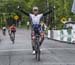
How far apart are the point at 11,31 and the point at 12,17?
265 ft

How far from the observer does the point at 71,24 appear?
122ft

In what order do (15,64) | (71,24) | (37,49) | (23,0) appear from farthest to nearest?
(23,0), (71,24), (37,49), (15,64)

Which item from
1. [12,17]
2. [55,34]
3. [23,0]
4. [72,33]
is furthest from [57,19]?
[23,0]

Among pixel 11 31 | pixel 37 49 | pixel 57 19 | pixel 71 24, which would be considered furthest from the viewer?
pixel 57 19

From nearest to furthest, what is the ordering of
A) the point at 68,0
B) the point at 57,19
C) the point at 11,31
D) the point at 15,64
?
the point at 15,64
the point at 11,31
the point at 68,0
the point at 57,19

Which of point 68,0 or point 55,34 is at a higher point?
point 68,0

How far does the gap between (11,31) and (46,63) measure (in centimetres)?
1784

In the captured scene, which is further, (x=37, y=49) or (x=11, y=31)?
(x=11, y=31)

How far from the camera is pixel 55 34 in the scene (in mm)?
38812

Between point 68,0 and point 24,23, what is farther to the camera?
point 24,23

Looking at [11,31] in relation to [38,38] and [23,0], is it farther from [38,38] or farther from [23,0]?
[23,0]

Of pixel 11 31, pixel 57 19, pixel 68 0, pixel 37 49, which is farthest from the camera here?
pixel 57 19

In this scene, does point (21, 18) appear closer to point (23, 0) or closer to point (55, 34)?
point (23, 0)

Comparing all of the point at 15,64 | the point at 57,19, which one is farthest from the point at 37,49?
the point at 57,19
